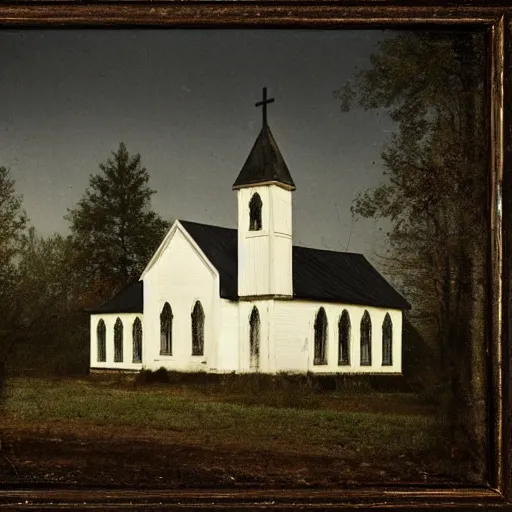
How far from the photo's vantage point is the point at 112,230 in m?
2.48

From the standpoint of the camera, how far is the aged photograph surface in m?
2.36

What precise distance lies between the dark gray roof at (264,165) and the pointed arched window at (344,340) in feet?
1.35

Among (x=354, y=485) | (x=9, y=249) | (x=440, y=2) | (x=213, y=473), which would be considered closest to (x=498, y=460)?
(x=354, y=485)

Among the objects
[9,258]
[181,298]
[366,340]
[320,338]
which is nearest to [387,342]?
[366,340]

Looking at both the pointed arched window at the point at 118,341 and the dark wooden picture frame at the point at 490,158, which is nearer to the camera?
the dark wooden picture frame at the point at 490,158

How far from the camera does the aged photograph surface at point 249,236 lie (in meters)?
2.36

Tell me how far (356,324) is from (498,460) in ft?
1.74

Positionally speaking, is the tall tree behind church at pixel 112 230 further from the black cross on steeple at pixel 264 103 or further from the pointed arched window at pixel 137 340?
the black cross on steeple at pixel 264 103

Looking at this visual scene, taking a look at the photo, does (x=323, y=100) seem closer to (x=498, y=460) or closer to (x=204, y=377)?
(x=204, y=377)

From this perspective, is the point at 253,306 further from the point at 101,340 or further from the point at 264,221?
the point at 101,340

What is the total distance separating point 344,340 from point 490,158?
646 millimetres

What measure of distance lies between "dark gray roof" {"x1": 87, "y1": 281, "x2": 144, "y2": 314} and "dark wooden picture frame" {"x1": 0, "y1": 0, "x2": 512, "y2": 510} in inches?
19.5

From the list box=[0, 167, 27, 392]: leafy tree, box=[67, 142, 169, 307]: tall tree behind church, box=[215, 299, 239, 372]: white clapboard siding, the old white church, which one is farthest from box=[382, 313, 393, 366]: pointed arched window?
box=[0, 167, 27, 392]: leafy tree

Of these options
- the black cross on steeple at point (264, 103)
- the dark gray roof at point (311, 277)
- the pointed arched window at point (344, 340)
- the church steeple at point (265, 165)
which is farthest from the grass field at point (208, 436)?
the black cross on steeple at point (264, 103)
